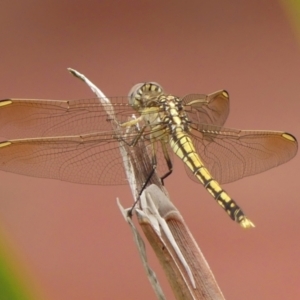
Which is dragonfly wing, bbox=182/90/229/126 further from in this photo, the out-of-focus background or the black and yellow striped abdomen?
the out-of-focus background

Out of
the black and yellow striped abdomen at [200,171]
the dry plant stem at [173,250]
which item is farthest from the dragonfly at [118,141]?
the dry plant stem at [173,250]

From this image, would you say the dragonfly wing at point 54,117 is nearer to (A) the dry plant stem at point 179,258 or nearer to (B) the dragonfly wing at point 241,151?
(B) the dragonfly wing at point 241,151

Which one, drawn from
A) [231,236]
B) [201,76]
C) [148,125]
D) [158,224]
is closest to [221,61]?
[201,76]

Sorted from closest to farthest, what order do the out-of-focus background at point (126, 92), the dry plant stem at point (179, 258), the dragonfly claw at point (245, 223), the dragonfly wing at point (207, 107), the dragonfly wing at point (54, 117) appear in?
1. the dry plant stem at point (179, 258)
2. the dragonfly claw at point (245, 223)
3. the dragonfly wing at point (54, 117)
4. the dragonfly wing at point (207, 107)
5. the out-of-focus background at point (126, 92)

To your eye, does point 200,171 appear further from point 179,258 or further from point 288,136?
point 179,258

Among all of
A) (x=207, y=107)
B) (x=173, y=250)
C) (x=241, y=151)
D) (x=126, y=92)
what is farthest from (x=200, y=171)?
(x=126, y=92)

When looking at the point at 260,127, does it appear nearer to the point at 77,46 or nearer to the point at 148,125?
the point at 77,46

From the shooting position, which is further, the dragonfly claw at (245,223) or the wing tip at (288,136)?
the wing tip at (288,136)
